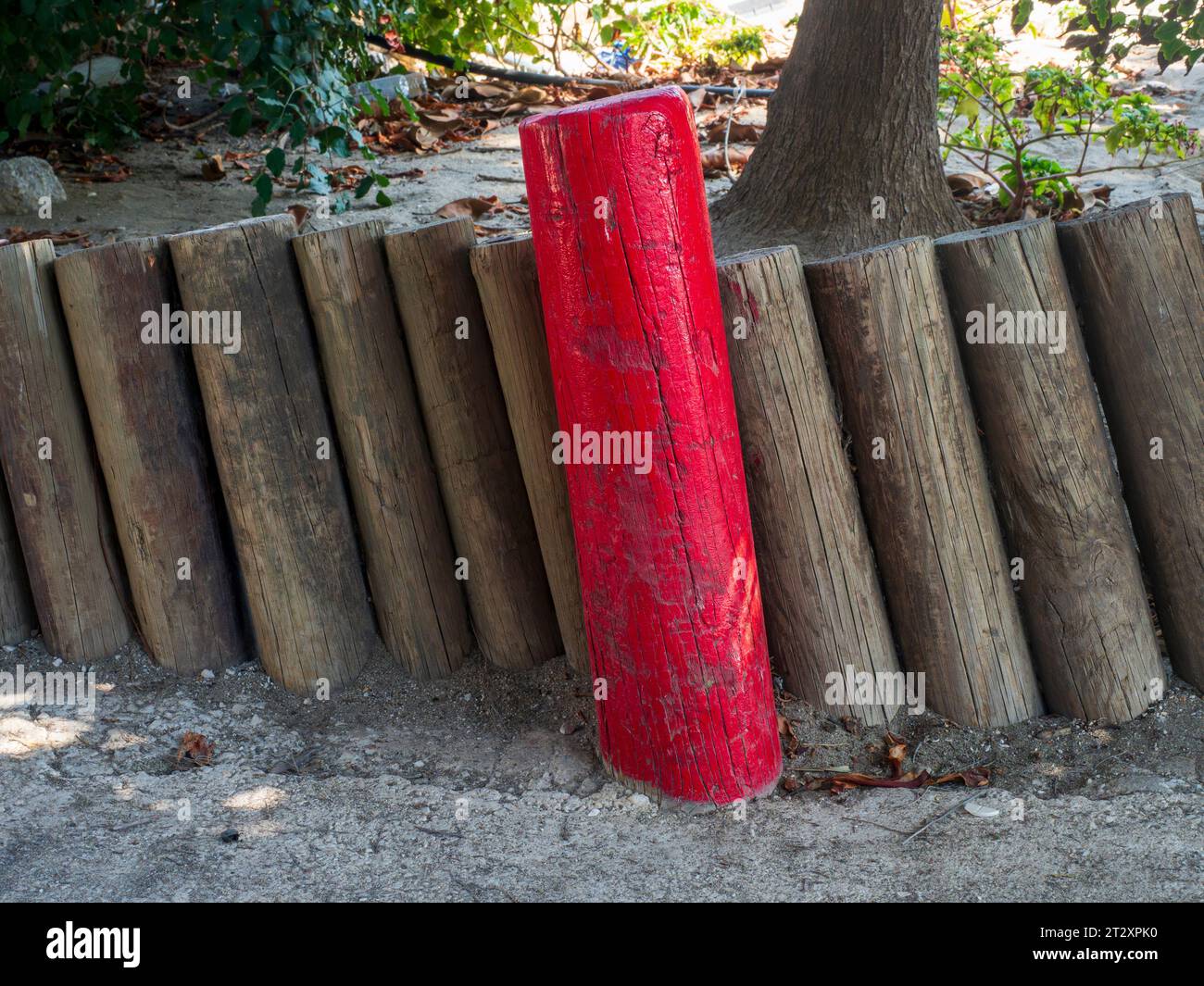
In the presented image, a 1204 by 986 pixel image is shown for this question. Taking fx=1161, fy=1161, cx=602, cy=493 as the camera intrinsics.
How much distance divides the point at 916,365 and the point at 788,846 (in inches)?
45.3

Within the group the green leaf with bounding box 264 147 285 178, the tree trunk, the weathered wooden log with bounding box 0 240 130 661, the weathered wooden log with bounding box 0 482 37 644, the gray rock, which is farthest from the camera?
the gray rock

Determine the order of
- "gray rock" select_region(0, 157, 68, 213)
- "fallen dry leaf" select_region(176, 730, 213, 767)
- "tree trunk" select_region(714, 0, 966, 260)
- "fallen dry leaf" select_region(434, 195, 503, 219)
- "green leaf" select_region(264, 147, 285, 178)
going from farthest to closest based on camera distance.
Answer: "gray rock" select_region(0, 157, 68, 213) → "fallen dry leaf" select_region(434, 195, 503, 219) → "green leaf" select_region(264, 147, 285, 178) → "tree trunk" select_region(714, 0, 966, 260) → "fallen dry leaf" select_region(176, 730, 213, 767)

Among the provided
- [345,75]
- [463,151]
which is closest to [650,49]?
[463,151]

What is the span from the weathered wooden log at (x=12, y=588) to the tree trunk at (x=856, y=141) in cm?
239

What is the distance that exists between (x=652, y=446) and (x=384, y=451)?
0.91 metres

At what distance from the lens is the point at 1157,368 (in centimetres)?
279

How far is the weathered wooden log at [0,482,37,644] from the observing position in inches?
127

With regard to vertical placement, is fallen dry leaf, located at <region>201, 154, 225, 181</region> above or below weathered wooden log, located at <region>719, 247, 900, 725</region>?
above

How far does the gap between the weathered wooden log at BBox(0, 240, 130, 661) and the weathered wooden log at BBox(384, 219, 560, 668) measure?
3.03 feet

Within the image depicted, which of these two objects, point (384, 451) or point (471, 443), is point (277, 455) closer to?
point (384, 451)

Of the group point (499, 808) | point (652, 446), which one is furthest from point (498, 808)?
point (652, 446)

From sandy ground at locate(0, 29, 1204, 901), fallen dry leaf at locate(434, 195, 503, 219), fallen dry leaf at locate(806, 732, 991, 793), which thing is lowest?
fallen dry leaf at locate(806, 732, 991, 793)

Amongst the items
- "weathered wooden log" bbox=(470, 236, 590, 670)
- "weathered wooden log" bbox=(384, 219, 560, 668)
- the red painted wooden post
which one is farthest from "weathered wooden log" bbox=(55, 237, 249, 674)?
the red painted wooden post

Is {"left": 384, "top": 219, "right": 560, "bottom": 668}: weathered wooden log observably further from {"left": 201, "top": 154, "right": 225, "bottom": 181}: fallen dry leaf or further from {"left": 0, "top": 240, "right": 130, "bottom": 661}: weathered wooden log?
{"left": 201, "top": 154, "right": 225, "bottom": 181}: fallen dry leaf
